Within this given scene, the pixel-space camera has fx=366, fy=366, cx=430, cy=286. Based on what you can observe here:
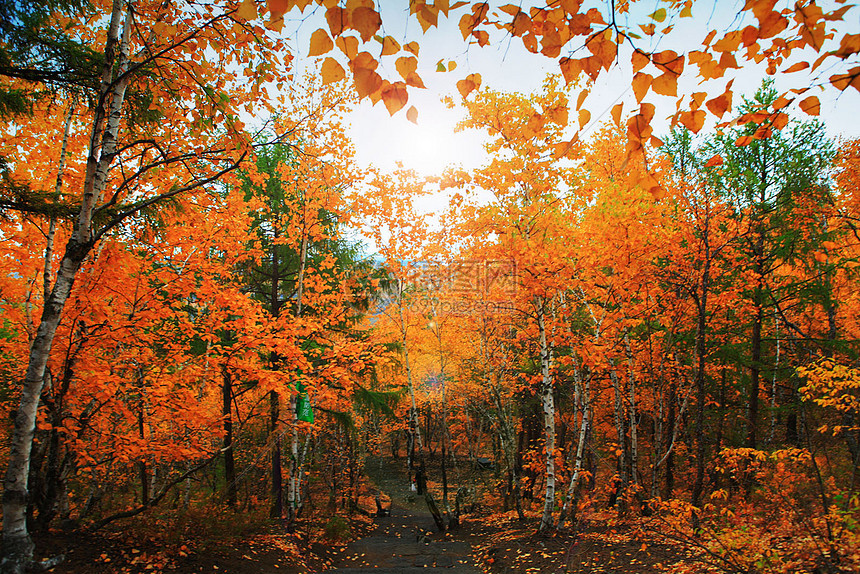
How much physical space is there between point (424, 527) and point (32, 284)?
1185cm

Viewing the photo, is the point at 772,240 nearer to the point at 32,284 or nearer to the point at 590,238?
the point at 590,238

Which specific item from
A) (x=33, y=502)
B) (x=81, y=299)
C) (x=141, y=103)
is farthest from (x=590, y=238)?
(x=33, y=502)

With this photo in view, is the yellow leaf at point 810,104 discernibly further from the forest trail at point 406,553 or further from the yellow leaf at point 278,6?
the forest trail at point 406,553

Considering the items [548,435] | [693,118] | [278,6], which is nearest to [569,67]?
[693,118]

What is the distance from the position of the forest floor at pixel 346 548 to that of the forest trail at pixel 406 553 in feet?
0.09

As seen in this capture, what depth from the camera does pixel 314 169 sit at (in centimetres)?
909

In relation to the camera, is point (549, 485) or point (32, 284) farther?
point (549, 485)

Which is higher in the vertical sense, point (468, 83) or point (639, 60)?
point (468, 83)

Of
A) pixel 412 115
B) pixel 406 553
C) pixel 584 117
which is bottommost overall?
pixel 406 553

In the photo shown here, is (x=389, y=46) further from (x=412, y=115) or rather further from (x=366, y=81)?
(x=412, y=115)

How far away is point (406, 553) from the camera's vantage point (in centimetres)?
930

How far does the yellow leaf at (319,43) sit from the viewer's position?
145 cm

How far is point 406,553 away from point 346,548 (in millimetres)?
1542

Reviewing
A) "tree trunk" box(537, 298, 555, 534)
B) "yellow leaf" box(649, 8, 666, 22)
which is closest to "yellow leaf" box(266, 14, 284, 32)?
"yellow leaf" box(649, 8, 666, 22)
